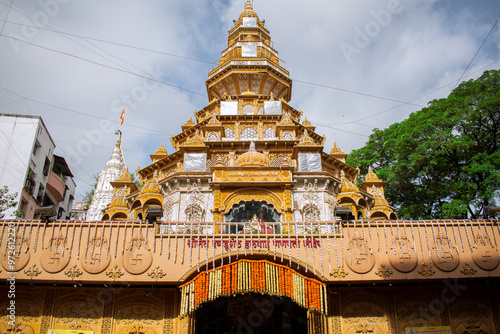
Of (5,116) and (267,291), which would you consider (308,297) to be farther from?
(5,116)

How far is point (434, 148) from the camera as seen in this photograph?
86.1 ft

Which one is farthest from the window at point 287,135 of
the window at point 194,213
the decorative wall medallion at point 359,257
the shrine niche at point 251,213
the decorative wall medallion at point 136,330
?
the decorative wall medallion at point 136,330

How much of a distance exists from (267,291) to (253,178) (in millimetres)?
8430

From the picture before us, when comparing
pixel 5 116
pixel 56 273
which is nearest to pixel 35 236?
pixel 56 273

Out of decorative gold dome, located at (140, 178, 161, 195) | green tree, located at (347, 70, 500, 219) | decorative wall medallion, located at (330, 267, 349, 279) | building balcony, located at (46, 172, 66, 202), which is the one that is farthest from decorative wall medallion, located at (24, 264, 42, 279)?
green tree, located at (347, 70, 500, 219)

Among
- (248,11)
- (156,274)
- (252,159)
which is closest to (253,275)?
(156,274)

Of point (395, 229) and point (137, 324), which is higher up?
point (395, 229)

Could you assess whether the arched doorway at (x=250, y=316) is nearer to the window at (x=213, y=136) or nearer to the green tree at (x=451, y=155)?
the window at (x=213, y=136)

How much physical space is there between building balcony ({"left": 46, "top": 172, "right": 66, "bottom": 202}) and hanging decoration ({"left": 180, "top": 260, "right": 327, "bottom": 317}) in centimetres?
2400

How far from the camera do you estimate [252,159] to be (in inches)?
855

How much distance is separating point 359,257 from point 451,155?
707 inches

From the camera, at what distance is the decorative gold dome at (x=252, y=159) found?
21.3 metres

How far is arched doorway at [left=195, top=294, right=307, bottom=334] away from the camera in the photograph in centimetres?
1502

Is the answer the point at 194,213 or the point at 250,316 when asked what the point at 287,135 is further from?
the point at 250,316
